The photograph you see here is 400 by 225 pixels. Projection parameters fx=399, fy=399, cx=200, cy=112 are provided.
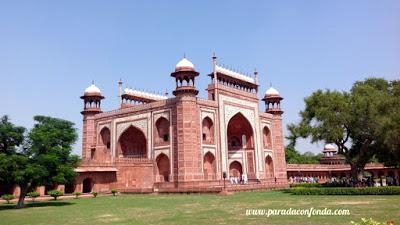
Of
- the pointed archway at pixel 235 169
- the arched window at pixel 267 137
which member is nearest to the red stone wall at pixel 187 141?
the pointed archway at pixel 235 169

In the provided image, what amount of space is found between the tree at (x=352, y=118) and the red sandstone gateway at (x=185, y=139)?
5.43m

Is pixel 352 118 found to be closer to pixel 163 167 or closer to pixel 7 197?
pixel 163 167

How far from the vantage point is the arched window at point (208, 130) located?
90.7ft

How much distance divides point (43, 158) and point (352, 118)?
1556 cm

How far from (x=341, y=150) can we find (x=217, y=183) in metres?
8.02

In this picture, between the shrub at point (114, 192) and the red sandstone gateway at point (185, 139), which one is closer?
the shrub at point (114, 192)

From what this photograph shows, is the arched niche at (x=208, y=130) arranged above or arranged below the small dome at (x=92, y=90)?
below

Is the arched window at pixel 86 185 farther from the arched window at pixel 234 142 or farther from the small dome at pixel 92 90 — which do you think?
the arched window at pixel 234 142

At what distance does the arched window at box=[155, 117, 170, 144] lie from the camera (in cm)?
2750

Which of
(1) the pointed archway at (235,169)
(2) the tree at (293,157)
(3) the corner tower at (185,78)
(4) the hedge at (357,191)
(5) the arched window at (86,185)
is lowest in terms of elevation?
(4) the hedge at (357,191)

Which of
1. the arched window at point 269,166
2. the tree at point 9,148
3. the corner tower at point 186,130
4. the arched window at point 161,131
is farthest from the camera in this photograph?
the arched window at point 269,166

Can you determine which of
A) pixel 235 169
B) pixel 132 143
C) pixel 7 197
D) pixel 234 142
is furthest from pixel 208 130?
pixel 7 197

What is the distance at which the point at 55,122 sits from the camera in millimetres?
16797

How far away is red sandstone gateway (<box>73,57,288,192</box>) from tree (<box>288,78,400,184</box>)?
543 centimetres
